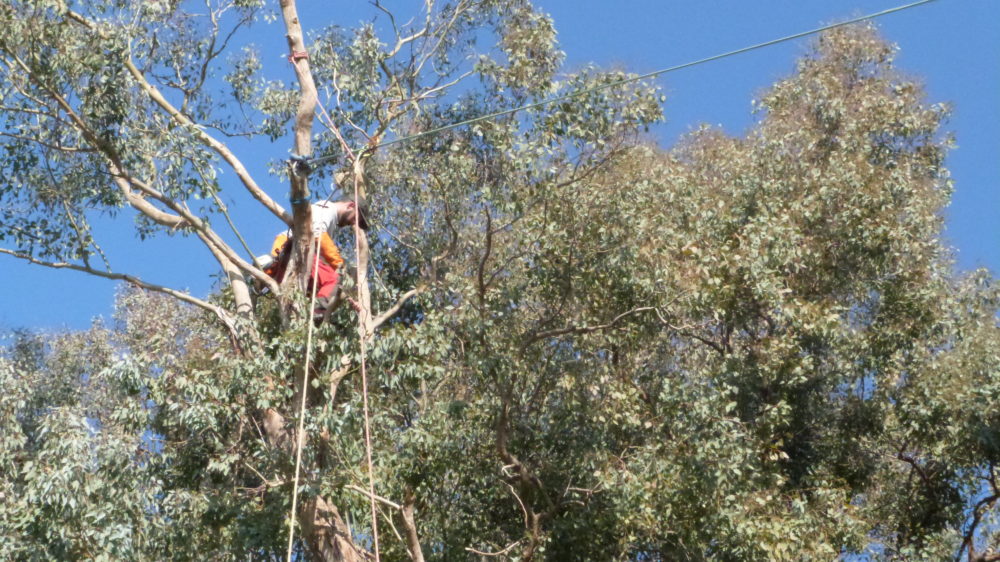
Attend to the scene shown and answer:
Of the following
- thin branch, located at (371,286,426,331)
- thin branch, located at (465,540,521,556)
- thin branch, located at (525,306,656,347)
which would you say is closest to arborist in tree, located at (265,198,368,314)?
thin branch, located at (371,286,426,331)

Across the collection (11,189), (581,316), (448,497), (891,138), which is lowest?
(448,497)

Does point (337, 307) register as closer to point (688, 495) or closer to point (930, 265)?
point (688, 495)

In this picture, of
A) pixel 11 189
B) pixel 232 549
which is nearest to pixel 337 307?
pixel 232 549

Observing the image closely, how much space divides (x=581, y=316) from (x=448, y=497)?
6.57 feet

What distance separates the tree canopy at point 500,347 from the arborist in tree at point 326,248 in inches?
6.7

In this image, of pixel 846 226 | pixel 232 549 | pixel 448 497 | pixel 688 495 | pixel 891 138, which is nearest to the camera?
pixel 232 549

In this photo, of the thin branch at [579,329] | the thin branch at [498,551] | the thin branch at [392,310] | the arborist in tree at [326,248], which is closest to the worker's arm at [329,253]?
the arborist in tree at [326,248]

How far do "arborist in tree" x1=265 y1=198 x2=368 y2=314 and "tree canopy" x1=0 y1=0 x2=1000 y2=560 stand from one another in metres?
0.17

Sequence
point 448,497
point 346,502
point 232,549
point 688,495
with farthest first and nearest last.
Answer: point 448,497, point 688,495, point 232,549, point 346,502

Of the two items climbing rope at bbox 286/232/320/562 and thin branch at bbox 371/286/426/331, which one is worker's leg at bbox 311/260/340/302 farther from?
thin branch at bbox 371/286/426/331

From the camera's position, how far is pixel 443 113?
1147 centimetres

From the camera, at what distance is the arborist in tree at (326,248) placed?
9.72 m

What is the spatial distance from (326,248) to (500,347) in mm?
1609

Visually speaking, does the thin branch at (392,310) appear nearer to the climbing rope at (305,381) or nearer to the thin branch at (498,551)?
the climbing rope at (305,381)
